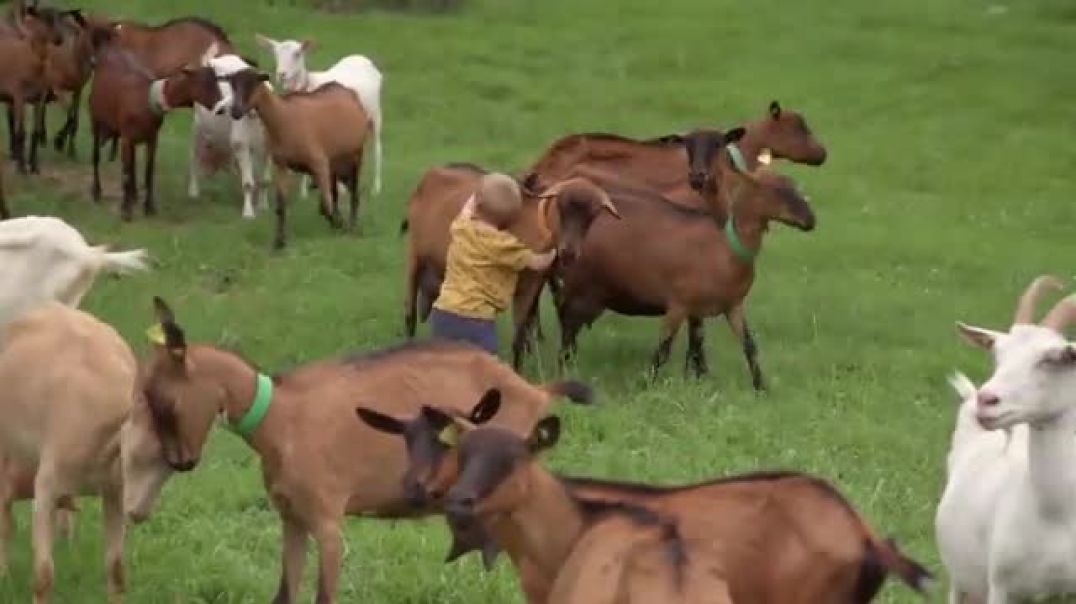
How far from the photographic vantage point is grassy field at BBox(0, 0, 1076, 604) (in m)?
9.29

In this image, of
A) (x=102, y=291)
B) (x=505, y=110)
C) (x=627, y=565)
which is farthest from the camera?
(x=505, y=110)

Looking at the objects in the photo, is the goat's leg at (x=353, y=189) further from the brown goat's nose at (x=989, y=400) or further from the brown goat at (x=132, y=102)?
the brown goat's nose at (x=989, y=400)

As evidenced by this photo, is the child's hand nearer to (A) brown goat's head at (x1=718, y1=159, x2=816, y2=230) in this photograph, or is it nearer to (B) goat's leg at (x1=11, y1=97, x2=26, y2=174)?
(A) brown goat's head at (x1=718, y1=159, x2=816, y2=230)

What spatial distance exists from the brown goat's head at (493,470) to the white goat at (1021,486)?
1994 mm

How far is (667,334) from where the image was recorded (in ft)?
39.9

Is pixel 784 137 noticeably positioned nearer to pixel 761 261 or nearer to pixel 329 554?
pixel 761 261

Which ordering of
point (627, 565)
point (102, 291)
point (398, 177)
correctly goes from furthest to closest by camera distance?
point (398, 177) < point (102, 291) < point (627, 565)

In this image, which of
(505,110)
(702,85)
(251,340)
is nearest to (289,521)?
(251,340)

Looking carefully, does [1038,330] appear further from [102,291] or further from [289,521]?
[102,291]

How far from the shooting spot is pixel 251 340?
13062 millimetres

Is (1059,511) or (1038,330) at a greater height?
(1038,330)

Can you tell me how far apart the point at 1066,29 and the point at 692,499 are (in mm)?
21019

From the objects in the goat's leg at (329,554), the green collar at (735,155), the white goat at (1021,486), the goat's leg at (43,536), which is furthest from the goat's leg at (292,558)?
the green collar at (735,155)

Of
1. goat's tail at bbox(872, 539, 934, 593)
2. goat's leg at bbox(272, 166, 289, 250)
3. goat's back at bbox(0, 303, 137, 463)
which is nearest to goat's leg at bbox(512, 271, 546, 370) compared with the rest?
goat's leg at bbox(272, 166, 289, 250)
